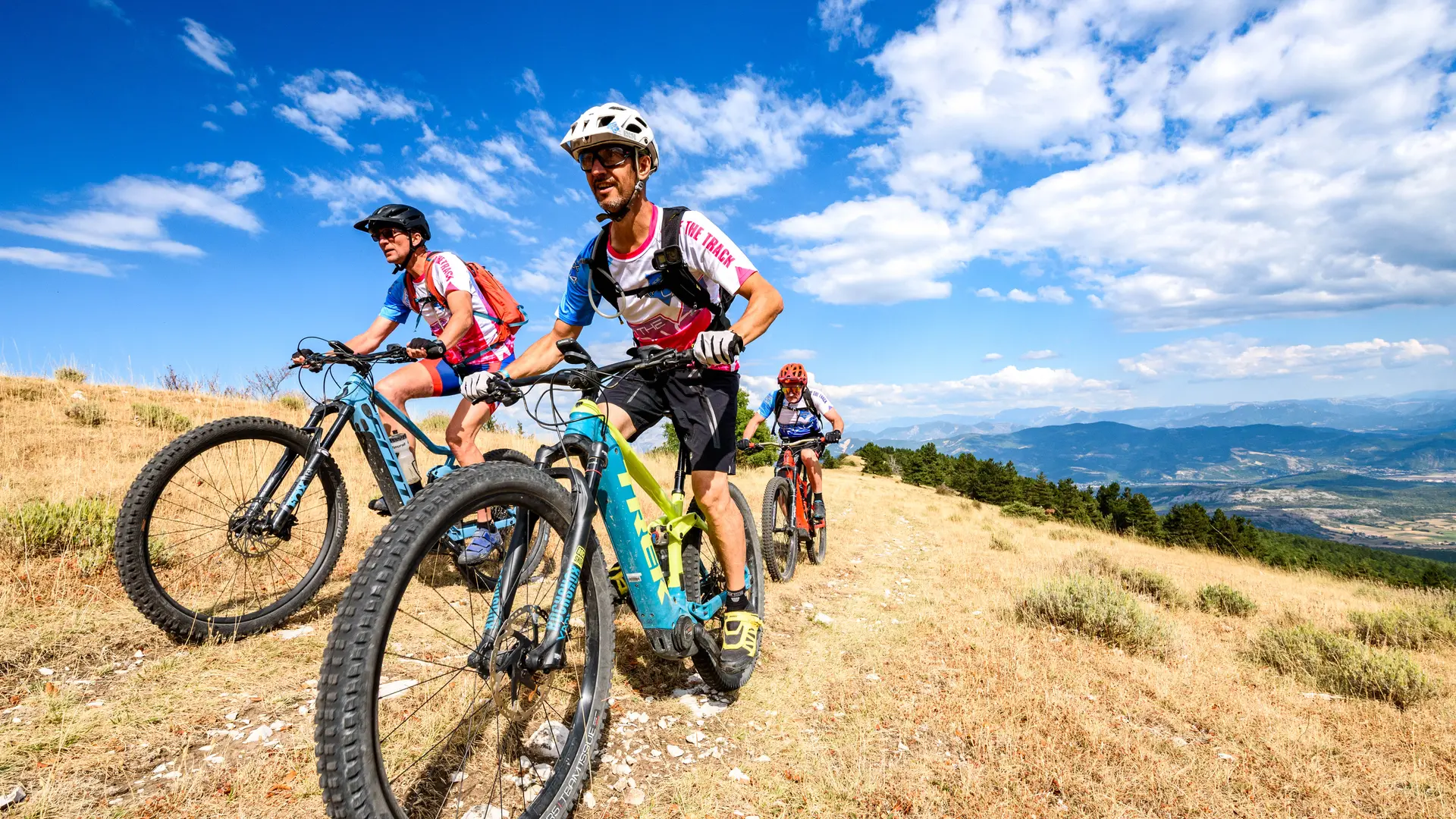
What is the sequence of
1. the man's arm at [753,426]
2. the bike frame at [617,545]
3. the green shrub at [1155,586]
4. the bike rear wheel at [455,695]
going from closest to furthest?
the bike rear wheel at [455,695], the bike frame at [617,545], the green shrub at [1155,586], the man's arm at [753,426]

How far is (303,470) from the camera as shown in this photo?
4242 millimetres

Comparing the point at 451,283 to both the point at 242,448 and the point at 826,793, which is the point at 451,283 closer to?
the point at 242,448

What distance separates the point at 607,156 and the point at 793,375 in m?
5.80

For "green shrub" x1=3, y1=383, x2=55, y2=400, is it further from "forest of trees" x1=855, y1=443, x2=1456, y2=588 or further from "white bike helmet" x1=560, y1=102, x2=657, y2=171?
"forest of trees" x1=855, y1=443, x2=1456, y2=588

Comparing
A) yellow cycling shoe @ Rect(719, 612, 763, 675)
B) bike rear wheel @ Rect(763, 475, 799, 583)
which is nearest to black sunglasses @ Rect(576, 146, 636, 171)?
yellow cycling shoe @ Rect(719, 612, 763, 675)

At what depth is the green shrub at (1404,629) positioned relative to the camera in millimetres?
7090

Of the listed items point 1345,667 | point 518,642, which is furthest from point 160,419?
point 1345,667

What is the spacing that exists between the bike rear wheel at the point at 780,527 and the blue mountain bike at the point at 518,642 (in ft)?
11.5

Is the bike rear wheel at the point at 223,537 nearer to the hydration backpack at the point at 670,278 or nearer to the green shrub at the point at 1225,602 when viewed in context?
the hydration backpack at the point at 670,278

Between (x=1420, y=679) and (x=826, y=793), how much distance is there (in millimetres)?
5413

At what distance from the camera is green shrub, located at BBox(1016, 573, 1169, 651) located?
227 inches

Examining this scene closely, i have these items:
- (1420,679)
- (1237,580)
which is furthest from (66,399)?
(1237,580)

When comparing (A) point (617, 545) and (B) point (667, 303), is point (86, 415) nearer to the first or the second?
(B) point (667, 303)

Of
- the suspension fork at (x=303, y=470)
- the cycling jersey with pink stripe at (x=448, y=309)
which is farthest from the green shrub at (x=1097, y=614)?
the suspension fork at (x=303, y=470)
